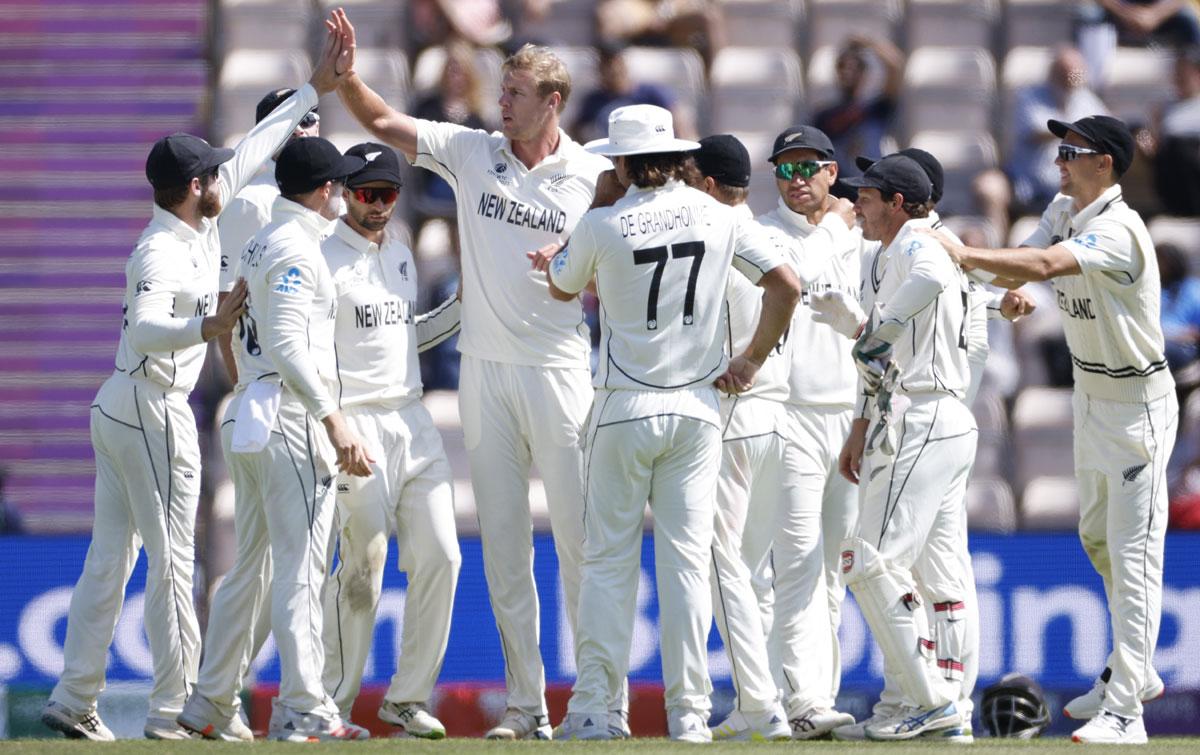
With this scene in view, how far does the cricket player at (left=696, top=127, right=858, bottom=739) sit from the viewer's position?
7.39 m

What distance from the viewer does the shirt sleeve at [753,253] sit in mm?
6789

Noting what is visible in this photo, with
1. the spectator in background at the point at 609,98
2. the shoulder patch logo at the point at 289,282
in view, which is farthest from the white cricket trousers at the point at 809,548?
the spectator in background at the point at 609,98

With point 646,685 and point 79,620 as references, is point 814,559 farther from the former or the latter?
point 79,620

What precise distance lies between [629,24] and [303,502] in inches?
262

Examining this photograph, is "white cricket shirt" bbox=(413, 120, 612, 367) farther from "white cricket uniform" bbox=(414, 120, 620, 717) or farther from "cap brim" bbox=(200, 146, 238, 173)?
"cap brim" bbox=(200, 146, 238, 173)

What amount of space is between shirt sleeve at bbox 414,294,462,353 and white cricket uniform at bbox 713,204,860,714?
3.64 feet

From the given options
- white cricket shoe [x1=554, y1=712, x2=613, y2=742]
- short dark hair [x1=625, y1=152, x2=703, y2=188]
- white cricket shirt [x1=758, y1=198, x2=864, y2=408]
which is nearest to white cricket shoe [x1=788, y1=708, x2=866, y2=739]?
white cricket shoe [x1=554, y1=712, x2=613, y2=742]

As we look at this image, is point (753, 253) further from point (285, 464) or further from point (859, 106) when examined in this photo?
point (859, 106)

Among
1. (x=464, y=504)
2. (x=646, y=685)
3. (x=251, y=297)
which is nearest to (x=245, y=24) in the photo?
(x=464, y=504)

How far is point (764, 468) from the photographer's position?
7.55m

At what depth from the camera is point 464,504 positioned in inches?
422

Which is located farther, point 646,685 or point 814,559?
point 646,685

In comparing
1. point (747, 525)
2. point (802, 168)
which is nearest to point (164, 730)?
point (747, 525)

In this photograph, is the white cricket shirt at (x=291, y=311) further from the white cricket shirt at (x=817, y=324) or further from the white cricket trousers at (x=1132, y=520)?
the white cricket trousers at (x=1132, y=520)
